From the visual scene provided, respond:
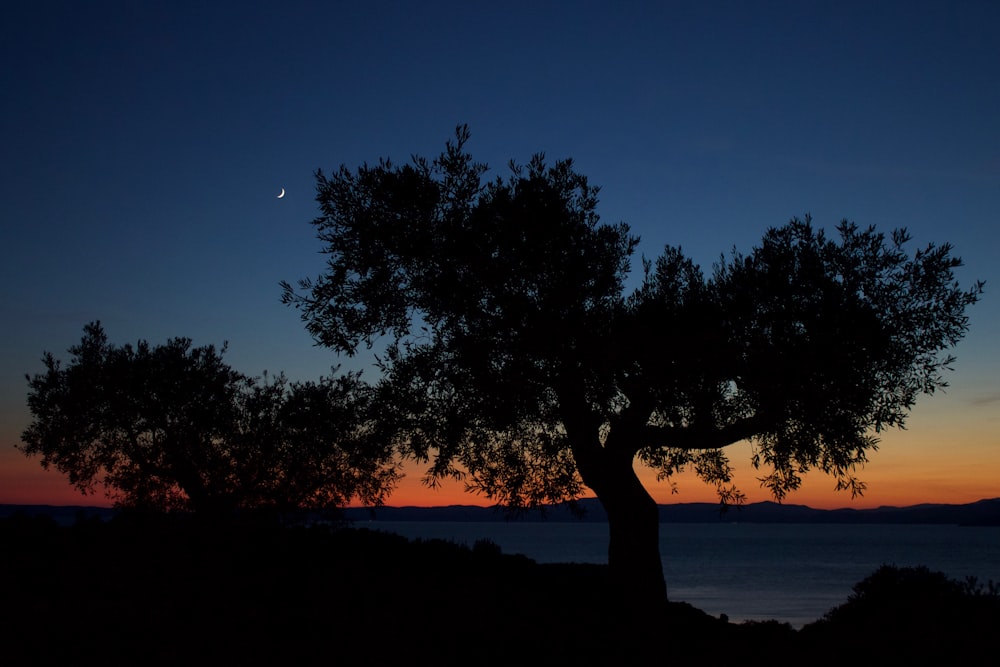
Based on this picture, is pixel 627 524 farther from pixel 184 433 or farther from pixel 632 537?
pixel 184 433

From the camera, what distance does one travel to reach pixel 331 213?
22.1m

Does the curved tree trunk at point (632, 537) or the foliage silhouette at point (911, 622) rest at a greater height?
the curved tree trunk at point (632, 537)

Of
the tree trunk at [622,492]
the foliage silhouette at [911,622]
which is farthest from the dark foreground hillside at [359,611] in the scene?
the tree trunk at [622,492]

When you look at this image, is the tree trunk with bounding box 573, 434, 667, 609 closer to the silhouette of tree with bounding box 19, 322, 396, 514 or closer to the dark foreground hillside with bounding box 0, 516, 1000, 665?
the dark foreground hillside with bounding box 0, 516, 1000, 665

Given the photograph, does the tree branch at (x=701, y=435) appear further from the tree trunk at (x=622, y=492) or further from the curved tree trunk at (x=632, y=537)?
the curved tree trunk at (x=632, y=537)

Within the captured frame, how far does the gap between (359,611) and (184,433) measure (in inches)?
719

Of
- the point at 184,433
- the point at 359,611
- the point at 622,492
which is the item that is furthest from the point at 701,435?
the point at 184,433

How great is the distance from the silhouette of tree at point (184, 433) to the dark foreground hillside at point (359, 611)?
24.6 feet

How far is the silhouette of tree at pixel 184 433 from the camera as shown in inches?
1230

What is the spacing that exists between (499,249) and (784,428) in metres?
8.88

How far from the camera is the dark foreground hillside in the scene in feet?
46.4

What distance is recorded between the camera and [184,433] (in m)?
31.7

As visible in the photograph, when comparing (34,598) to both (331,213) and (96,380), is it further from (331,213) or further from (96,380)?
(96,380)

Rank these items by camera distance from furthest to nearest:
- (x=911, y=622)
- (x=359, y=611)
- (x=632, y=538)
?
1. (x=632, y=538)
2. (x=911, y=622)
3. (x=359, y=611)
